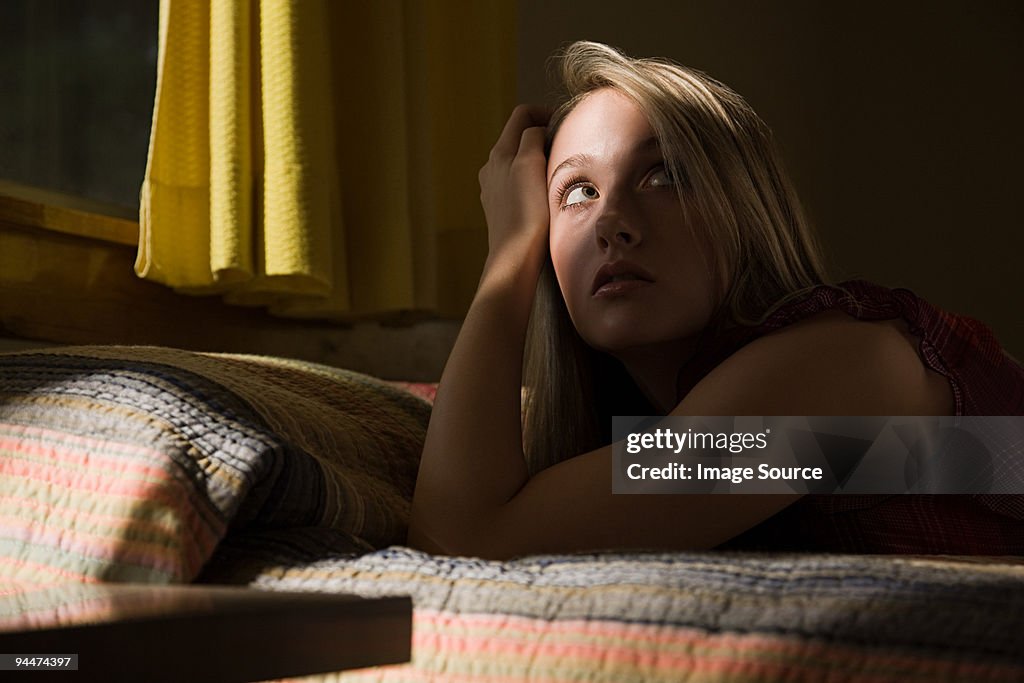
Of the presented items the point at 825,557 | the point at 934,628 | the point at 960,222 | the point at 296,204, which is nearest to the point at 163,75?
the point at 296,204

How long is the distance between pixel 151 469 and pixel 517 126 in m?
0.74

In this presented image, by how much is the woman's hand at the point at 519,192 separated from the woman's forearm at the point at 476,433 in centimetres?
7

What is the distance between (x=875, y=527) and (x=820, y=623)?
41cm

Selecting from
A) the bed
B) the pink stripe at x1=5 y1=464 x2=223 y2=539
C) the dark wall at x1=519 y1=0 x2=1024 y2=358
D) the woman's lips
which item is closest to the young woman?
the woman's lips

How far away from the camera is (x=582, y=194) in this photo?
1052 millimetres

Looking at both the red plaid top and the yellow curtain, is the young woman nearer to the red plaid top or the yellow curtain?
the red plaid top

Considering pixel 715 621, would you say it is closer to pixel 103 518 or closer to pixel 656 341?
pixel 103 518

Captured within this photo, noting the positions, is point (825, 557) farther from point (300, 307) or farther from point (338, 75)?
point (338, 75)

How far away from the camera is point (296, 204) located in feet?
4.87

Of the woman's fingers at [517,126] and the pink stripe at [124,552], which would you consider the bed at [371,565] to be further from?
the woman's fingers at [517,126]

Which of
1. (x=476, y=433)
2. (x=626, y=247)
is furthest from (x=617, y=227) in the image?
(x=476, y=433)

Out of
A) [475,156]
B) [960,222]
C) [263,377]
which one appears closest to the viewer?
[263,377]

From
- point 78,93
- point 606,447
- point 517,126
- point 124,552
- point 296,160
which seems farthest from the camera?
point 78,93

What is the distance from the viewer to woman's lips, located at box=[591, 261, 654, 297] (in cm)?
96
